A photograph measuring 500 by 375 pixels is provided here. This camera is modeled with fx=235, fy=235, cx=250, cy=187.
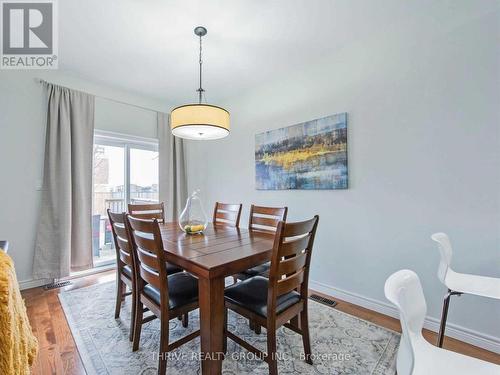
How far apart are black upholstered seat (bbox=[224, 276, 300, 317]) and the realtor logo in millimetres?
2557

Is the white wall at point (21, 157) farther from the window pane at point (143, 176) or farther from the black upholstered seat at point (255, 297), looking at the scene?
the black upholstered seat at point (255, 297)

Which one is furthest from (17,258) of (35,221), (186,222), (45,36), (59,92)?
(45,36)

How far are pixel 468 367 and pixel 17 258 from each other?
147 inches

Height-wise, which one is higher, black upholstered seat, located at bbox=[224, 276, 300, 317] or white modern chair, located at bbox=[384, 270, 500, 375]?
white modern chair, located at bbox=[384, 270, 500, 375]

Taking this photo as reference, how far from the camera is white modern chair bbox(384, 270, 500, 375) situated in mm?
794

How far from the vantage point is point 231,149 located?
3.61 meters

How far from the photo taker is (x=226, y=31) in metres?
2.13

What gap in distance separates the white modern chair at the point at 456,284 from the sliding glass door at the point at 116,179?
11.8 ft

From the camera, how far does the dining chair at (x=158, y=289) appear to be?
4.34 feet

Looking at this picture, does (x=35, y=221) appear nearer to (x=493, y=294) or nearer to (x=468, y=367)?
(x=468, y=367)

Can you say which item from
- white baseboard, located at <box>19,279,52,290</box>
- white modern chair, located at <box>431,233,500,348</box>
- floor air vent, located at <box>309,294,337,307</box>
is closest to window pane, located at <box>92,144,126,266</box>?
white baseboard, located at <box>19,279,52,290</box>

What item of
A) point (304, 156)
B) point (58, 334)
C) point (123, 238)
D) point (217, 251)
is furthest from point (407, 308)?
point (58, 334)

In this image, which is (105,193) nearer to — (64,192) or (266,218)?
(64,192)

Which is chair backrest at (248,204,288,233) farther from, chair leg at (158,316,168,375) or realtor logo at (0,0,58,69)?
realtor logo at (0,0,58,69)
